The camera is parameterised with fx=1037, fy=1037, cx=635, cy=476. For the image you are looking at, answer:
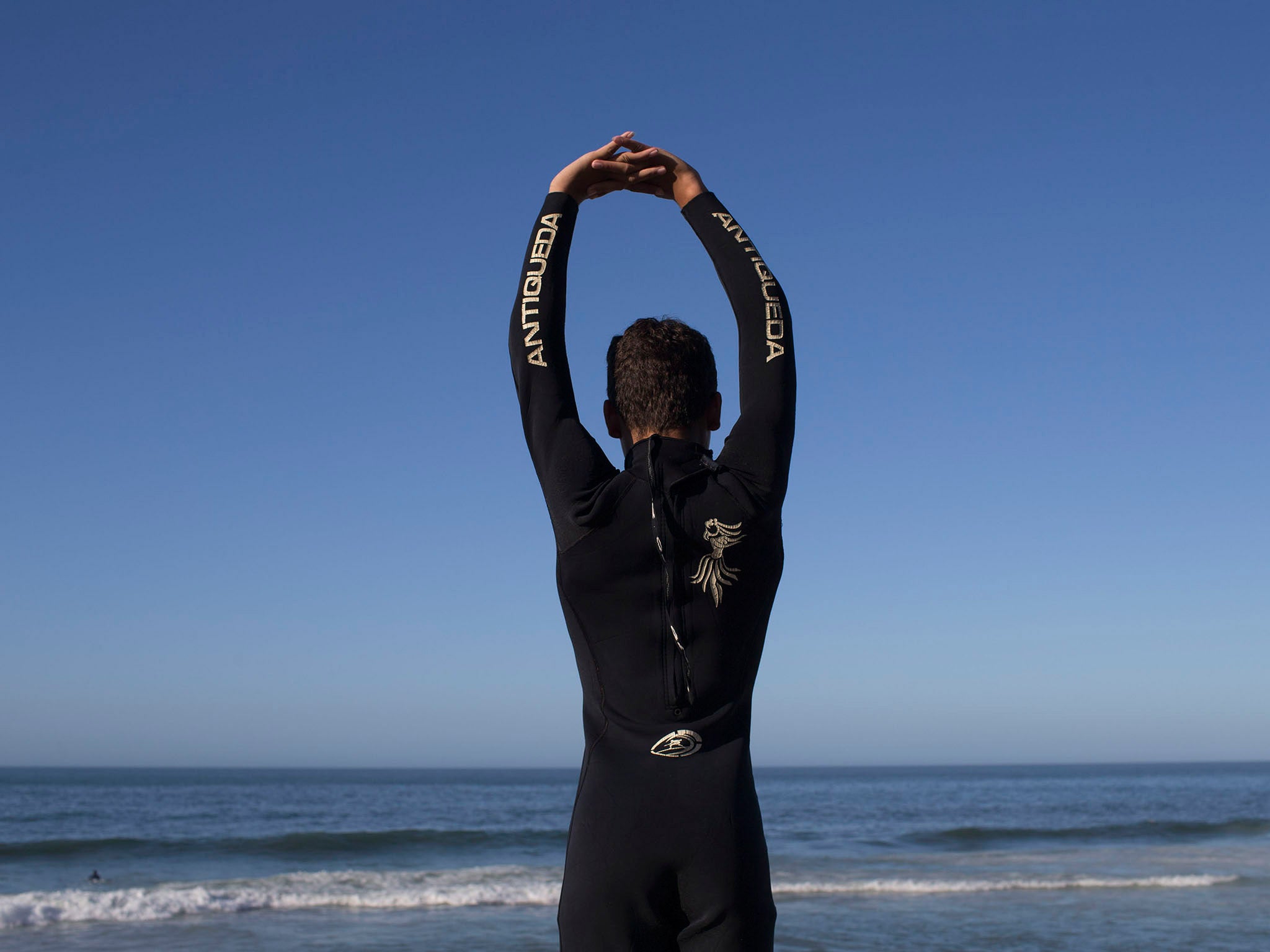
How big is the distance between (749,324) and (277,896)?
50.1 ft

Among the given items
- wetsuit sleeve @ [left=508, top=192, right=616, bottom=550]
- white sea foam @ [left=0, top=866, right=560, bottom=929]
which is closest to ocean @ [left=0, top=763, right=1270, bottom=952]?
white sea foam @ [left=0, top=866, right=560, bottom=929]

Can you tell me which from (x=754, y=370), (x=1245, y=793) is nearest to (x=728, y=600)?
(x=754, y=370)

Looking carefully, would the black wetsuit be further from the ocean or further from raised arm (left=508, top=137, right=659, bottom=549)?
the ocean

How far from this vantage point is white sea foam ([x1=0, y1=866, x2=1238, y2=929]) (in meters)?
13.2

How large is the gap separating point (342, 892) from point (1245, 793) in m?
51.6

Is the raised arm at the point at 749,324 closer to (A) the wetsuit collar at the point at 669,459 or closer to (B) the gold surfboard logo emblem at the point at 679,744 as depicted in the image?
(A) the wetsuit collar at the point at 669,459

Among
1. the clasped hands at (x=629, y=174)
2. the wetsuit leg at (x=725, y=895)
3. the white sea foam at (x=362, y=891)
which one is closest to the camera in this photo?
the wetsuit leg at (x=725, y=895)

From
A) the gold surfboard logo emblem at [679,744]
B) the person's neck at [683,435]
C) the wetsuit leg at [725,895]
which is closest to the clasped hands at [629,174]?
the person's neck at [683,435]

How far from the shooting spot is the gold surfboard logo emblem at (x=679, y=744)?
1522 millimetres

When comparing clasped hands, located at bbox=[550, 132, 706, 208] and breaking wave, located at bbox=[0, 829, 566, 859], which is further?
breaking wave, located at bbox=[0, 829, 566, 859]

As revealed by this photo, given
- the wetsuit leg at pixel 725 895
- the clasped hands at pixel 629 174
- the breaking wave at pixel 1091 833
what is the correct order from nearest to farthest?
the wetsuit leg at pixel 725 895 < the clasped hands at pixel 629 174 < the breaking wave at pixel 1091 833

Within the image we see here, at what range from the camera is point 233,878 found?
18391 mm

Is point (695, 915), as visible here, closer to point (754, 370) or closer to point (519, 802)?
point (754, 370)

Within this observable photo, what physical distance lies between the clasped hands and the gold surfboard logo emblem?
0.96 metres
